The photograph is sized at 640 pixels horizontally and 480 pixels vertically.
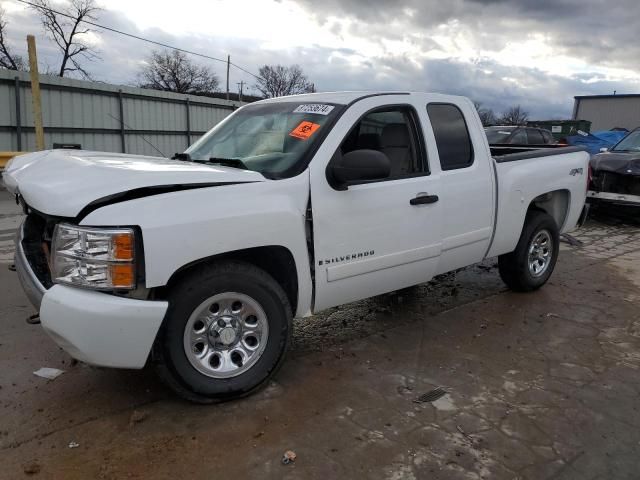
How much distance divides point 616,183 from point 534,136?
6017 millimetres

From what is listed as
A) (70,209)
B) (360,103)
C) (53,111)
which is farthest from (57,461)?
(53,111)

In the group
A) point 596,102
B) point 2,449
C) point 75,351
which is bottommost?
point 2,449

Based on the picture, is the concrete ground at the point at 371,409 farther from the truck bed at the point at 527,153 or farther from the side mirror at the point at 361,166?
the truck bed at the point at 527,153

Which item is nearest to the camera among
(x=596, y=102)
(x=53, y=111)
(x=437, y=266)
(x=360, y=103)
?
(x=360, y=103)

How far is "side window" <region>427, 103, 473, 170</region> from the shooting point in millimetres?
4238

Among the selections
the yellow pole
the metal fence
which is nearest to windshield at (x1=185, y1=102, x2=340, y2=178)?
the metal fence

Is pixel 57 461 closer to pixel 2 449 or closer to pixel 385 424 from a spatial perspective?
pixel 2 449

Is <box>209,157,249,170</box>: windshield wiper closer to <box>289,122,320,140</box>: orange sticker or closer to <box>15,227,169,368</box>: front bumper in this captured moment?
<box>289,122,320,140</box>: orange sticker

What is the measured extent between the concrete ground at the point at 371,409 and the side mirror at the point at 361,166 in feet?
4.53

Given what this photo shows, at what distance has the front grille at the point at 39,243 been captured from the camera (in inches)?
124

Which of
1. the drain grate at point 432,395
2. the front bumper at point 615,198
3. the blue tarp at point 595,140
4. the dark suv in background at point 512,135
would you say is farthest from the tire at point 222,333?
the blue tarp at point 595,140

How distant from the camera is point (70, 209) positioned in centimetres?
270

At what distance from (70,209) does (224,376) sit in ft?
4.18

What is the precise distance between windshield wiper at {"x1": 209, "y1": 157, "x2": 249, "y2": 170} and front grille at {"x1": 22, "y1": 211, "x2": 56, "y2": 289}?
1.15 metres
